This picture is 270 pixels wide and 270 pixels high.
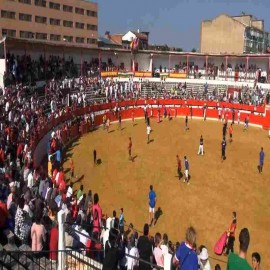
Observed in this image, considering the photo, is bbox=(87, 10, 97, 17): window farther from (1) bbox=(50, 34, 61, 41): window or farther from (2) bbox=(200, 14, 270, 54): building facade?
(2) bbox=(200, 14, 270, 54): building facade

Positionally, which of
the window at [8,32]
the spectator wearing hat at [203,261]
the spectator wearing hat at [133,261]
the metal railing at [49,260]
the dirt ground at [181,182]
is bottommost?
the dirt ground at [181,182]

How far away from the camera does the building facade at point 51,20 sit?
190 feet

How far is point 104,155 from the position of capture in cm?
2744

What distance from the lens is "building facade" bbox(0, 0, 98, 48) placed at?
57844 mm

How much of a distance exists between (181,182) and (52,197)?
1029 cm

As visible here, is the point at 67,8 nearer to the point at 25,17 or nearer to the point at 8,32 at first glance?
the point at 25,17

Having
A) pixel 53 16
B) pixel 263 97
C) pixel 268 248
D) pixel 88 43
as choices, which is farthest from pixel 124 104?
pixel 88 43

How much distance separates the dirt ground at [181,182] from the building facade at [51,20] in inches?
1208

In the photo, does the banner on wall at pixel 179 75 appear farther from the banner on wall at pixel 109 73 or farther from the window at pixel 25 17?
the window at pixel 25 17

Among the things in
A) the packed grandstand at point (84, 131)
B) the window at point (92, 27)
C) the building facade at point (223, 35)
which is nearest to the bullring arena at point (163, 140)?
the packed grandstand at point (84, 131)

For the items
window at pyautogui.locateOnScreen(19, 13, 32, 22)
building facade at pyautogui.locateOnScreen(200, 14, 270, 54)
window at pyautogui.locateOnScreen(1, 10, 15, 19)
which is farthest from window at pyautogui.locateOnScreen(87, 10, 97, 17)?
building facade at pyautogui.locateOnScreen(200, 14, 270, 54)

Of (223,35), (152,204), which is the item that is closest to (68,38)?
(223,35)

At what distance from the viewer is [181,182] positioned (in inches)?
902

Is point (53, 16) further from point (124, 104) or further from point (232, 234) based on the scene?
point (232, 234)
